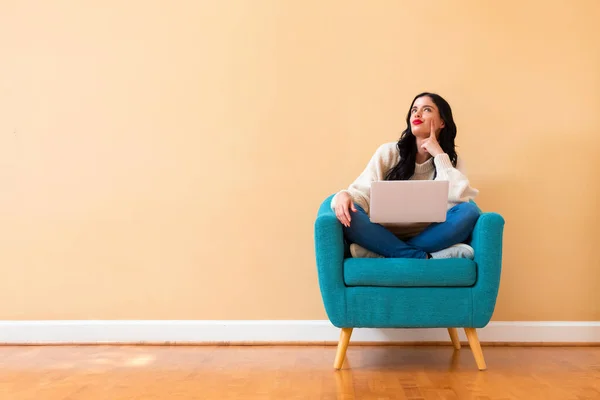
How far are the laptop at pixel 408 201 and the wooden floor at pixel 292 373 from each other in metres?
0.59

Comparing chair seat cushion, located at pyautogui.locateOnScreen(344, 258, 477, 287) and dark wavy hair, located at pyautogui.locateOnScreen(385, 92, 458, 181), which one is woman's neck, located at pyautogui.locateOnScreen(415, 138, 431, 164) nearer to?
dark wavy hair, located at pyautogui.locateOnScreen(385, 92, 458, 181)

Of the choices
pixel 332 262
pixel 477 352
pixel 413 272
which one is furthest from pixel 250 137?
pixel 477 352

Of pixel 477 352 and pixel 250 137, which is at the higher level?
pixel 250 137

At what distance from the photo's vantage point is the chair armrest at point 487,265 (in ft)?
8.24

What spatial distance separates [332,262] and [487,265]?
0.59m

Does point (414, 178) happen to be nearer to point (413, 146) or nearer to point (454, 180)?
point (413, 146)

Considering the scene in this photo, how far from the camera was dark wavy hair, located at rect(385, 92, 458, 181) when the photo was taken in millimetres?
2912

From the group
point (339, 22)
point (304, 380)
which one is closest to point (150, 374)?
point (304, 380)

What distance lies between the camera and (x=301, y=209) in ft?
10.4

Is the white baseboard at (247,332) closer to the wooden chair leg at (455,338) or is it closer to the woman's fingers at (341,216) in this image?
the wooden chair leg at (455,338)

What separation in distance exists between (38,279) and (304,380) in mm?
1529

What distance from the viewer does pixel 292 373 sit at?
2525 millimetres

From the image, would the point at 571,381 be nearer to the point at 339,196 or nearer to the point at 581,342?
the point at 581,342

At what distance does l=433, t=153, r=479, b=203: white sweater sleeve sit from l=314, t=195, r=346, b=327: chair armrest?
0.52 m
